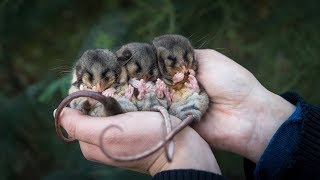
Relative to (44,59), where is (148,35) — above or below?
above

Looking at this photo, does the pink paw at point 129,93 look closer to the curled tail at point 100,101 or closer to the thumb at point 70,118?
the curled tail at point 100,101

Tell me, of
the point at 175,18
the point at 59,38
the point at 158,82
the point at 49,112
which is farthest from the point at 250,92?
the point at 59,38

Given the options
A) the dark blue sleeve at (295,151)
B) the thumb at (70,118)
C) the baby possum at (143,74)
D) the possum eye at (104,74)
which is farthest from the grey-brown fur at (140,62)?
the dark blue sleeve at (295,151)

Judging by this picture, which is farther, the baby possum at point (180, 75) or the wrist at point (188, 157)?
the baby possum at point (180, 75)

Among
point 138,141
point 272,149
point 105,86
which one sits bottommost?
point 272,149

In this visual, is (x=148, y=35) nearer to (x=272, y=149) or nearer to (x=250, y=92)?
(x=250, y=92)

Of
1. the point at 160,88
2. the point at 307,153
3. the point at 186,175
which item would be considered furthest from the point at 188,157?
the point at 307,153
